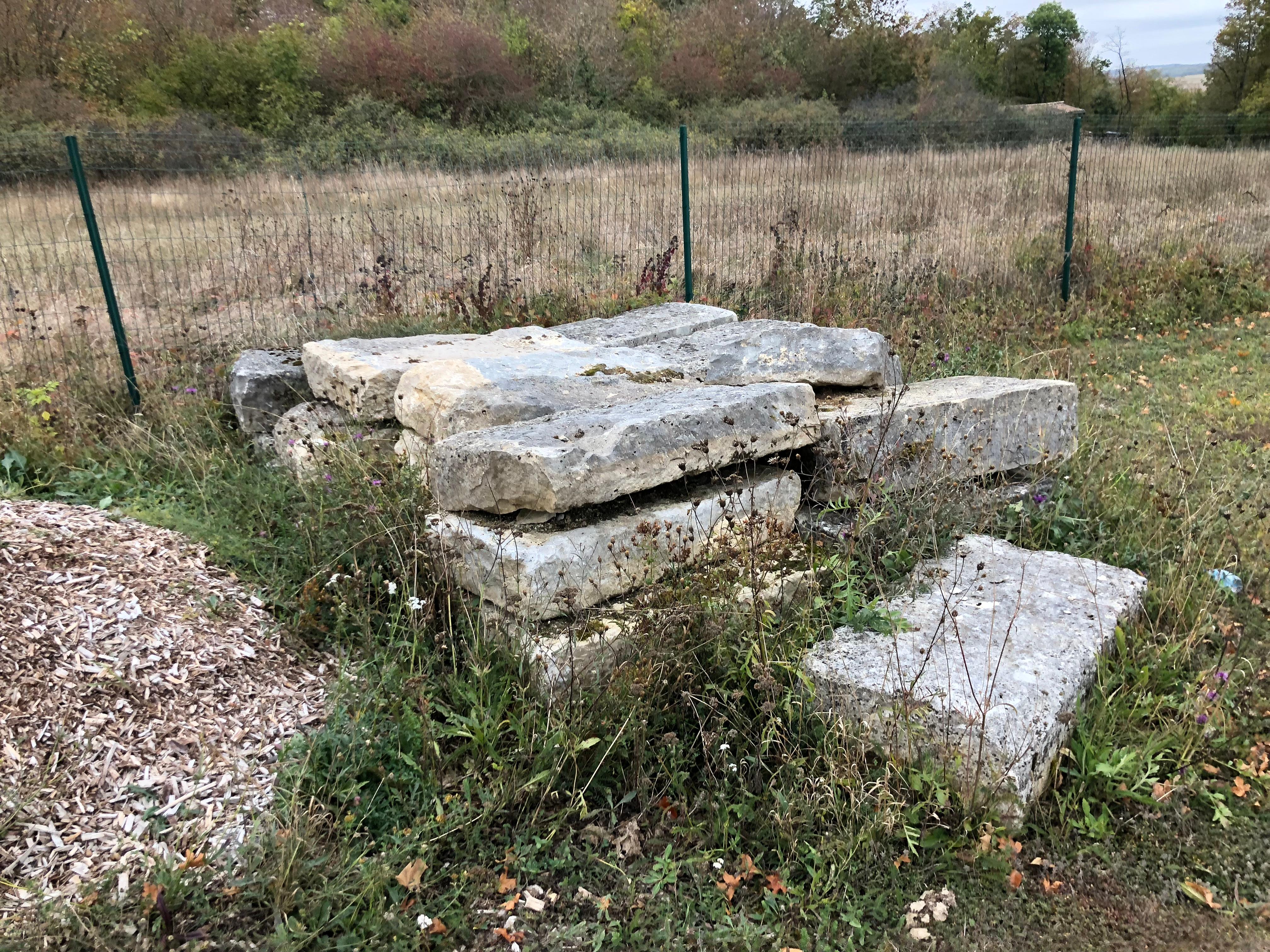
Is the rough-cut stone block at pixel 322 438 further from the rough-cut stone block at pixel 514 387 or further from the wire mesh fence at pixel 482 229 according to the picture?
the wire mesh fence at pixel 482 229

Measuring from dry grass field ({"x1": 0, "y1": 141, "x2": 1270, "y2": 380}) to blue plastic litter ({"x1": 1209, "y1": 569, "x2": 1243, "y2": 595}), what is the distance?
438 centimetres

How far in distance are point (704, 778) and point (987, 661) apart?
1099mm

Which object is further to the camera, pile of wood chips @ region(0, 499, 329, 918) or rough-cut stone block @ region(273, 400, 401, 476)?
rough-cut stone block @ region(273, 400, 401, 476)

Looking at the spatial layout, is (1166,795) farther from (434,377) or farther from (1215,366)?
(1215,366)

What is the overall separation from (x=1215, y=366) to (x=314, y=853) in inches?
322

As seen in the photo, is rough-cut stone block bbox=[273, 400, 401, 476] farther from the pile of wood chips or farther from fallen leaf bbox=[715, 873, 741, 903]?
fallen leaf bbox=[715, 873, 741, 903]

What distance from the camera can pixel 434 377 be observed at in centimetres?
428

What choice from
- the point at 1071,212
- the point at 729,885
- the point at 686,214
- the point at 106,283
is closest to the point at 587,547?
the point at 729,885

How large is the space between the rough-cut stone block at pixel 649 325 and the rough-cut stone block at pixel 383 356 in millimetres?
331

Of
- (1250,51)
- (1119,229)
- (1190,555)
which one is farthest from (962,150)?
(1250,51)

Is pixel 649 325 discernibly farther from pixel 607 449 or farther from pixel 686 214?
pixel 607 449

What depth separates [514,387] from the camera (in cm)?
424

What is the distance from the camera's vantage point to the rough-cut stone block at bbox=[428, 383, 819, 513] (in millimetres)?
3344

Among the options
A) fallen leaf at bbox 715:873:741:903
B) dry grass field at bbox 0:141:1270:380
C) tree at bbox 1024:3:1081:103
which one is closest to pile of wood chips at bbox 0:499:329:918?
fallen leaf at bbox 715:873:741:903
